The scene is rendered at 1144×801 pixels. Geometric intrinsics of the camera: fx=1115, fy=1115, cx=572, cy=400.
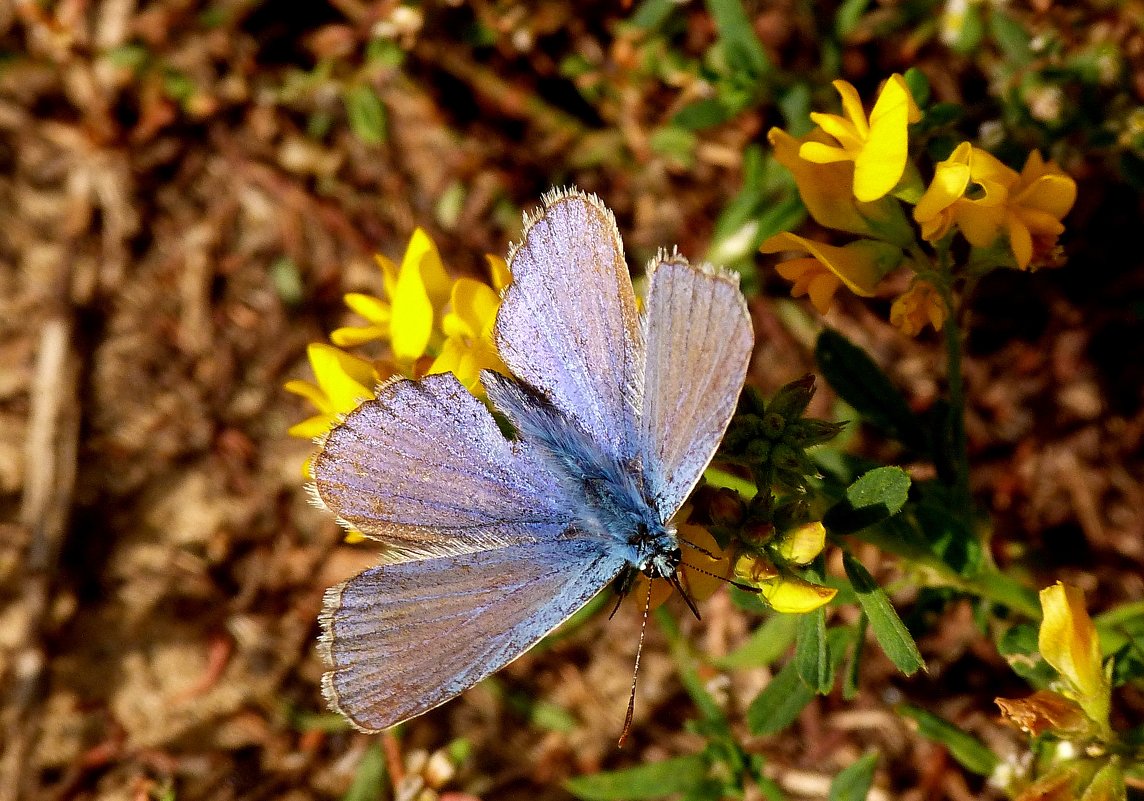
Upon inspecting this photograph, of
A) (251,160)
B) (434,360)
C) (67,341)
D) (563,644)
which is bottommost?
(563,644)

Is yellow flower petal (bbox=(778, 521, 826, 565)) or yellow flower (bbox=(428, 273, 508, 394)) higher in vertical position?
yellow flower (bbox=(428, 273, 508, 394))

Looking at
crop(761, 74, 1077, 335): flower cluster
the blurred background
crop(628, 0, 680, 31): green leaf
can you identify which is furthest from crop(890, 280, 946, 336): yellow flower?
crop(628, 0, 680, 31): green leaf

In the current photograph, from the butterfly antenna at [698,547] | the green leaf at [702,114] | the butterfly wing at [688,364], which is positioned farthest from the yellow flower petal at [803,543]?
the green leaf at [702,114]

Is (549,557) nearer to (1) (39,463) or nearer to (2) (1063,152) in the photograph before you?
(2) (1063,152)

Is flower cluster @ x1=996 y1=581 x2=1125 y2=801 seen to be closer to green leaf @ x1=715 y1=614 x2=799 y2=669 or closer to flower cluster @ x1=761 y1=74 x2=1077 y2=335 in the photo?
flower cluster @ x1=761 y1=74 x2=1077 y2=335

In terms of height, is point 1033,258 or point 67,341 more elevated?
point 1033,258

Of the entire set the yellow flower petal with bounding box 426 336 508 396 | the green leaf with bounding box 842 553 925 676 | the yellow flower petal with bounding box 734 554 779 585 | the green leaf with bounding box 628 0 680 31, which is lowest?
the green leaf with bounding box 842 553 925 676

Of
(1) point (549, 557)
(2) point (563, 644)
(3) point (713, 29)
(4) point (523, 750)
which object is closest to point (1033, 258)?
(1) point (549, 557)
